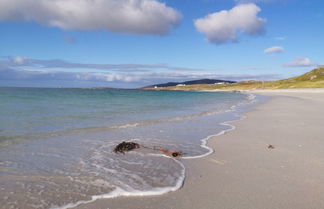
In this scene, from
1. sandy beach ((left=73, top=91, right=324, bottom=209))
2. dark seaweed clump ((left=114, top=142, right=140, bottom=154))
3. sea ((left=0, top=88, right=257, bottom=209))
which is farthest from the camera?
dark seaweed clump ((left=114, top=142, right=140, bottom=154))

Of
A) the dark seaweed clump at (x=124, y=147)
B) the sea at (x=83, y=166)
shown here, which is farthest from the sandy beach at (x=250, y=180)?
the dark seaweed clump at (x=124, y=147)

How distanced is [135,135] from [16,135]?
4394mm

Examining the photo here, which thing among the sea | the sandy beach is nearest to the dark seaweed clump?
the sea

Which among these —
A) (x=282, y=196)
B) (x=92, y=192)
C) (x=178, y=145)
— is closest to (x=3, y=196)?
(x=92, y=192)

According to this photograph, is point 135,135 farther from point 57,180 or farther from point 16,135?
Result: point 57,180

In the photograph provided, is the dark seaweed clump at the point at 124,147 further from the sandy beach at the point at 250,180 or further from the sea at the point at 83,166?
the sandy beach at the point at 250,180

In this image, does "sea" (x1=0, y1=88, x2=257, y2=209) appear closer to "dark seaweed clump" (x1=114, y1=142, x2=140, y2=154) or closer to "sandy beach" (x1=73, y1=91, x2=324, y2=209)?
"dark seaweed clump" (x1=114, y1=142, x2=140, y2=154)

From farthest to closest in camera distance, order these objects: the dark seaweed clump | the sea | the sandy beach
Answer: the dark seaweed clump, the sea, the sandy beach

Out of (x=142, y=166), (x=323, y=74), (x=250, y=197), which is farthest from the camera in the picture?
(x=323, y=74)

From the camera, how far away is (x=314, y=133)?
425 inches

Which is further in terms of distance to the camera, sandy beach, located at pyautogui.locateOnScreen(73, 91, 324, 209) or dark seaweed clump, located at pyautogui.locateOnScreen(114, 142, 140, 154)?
dark seaweed clump, located at pyautogui.locateOnScreen(114, 142, 140, 154)

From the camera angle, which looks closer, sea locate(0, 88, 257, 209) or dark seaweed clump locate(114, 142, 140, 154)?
sea locate(0, 88, 257, 209)

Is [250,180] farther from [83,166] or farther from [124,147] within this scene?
[124,147]

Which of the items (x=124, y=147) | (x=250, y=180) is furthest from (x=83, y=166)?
(x=250, y=180)
